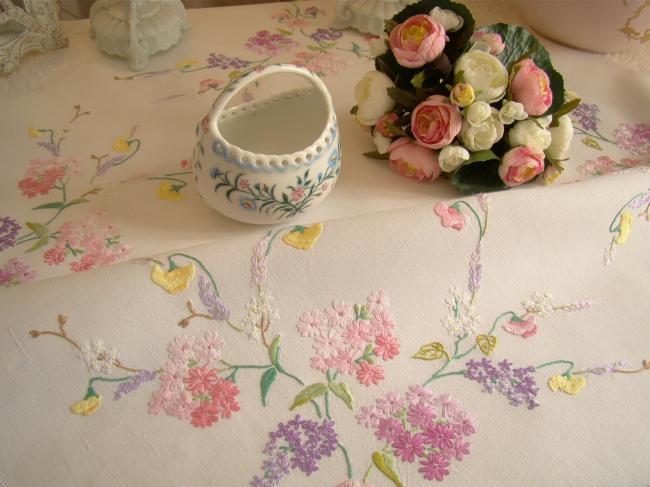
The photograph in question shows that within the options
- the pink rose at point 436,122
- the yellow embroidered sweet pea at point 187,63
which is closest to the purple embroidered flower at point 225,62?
the yellow embroidered sweet pea at point 187,63

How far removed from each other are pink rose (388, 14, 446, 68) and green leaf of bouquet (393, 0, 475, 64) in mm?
31

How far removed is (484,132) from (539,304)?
21 cm

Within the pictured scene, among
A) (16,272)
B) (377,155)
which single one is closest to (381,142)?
(377,155)

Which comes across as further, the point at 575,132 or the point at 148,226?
the point at 575,132

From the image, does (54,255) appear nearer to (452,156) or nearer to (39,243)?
(39,243)

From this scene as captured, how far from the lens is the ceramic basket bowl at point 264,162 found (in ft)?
1.93

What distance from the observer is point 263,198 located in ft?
1.99

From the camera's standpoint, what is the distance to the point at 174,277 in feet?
1.92

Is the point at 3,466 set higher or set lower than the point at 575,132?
lower

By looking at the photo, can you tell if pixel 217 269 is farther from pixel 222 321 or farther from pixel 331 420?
pixel 331 420

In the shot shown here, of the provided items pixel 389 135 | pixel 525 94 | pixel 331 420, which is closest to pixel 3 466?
pixel 331 420

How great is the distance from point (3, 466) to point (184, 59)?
66 centimetres

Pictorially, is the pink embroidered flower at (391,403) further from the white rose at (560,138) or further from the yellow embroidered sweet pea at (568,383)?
the white rose at (560,138)

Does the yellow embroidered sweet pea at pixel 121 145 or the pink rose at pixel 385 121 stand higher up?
the pink rose at pixel 385 121
